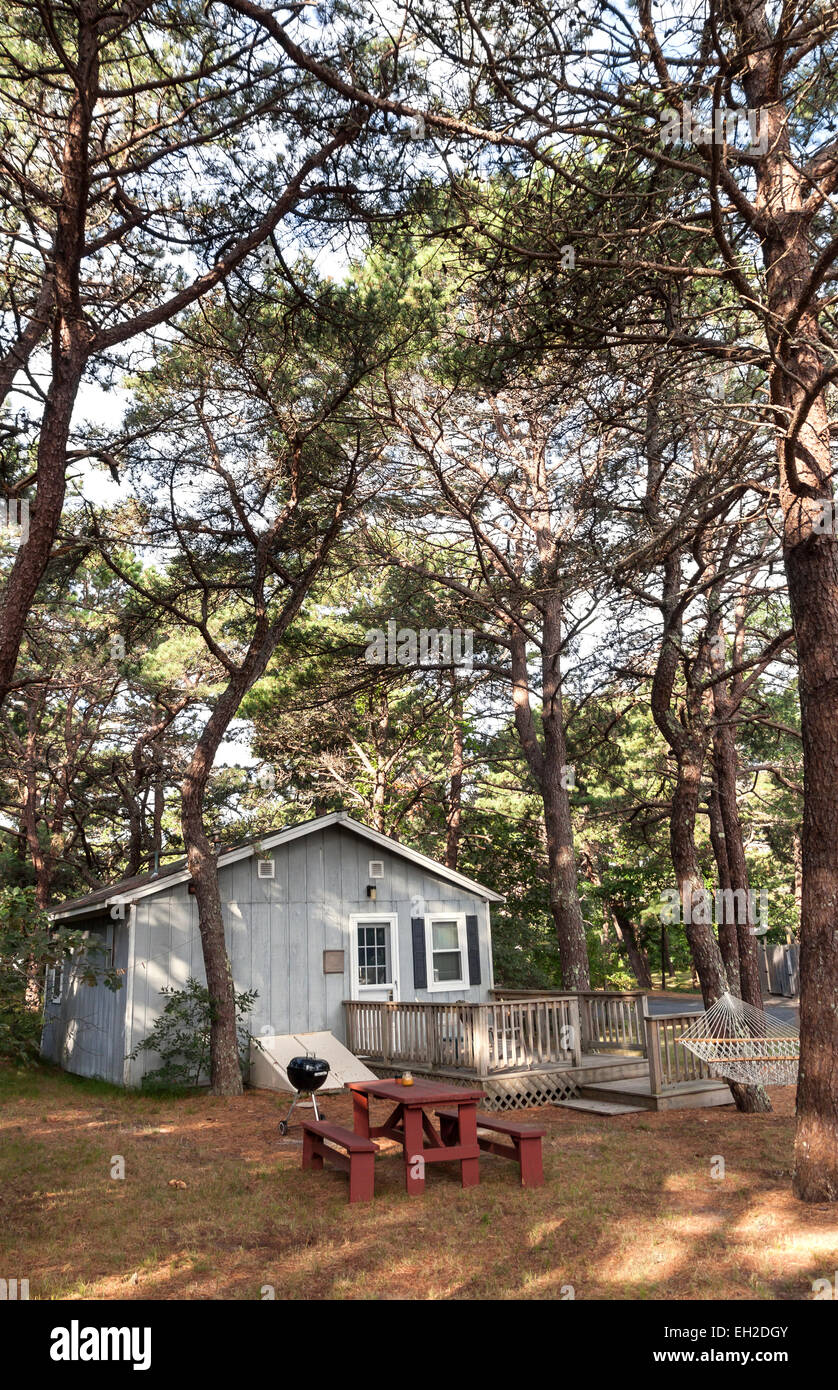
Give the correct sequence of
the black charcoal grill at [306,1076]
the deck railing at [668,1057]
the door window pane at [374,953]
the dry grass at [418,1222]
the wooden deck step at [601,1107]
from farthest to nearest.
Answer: the door window pane at [374,953]
the deck railing at [668,1057]
the wooden deck step at [601,1107]
the black charcoal grill at [306,1076]
the dry grass at [418,1222]

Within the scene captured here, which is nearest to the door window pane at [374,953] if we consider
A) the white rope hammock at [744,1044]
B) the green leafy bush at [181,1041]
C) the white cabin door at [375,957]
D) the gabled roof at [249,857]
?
the white cabin door at [375,957]

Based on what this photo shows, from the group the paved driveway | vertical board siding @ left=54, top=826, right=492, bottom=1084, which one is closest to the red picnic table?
vertical board siding @ left=54, top=826, right=492, bottom=1084

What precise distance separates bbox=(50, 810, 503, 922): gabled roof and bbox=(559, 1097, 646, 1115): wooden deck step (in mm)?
4464

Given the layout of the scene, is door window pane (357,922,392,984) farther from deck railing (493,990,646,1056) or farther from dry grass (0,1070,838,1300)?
dry grass (0,1070,838,1300)

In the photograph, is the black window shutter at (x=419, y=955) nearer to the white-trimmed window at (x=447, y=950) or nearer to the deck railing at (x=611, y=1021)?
the white-trimmed window at (x=447, y=950)

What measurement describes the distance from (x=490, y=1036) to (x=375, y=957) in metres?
3.52

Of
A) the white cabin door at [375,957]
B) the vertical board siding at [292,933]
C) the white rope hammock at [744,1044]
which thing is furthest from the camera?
the white cabin door at [375,957]

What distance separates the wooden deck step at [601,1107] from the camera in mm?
9492

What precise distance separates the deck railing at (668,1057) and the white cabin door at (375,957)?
4581mm

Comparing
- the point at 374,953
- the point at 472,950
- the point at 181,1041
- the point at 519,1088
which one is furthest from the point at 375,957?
the point at 519,1088

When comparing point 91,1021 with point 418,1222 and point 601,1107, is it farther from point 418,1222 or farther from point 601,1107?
point 418,1222

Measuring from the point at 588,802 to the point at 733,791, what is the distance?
987 cm
